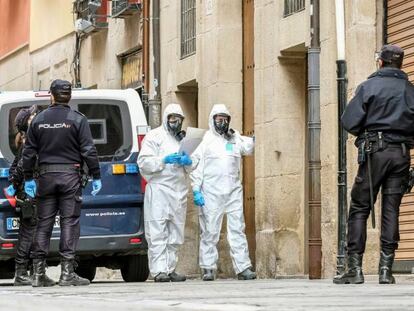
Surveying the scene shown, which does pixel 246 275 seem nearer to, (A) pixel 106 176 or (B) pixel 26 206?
(A) pixel 106 176

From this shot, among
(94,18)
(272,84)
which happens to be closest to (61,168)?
(272,84)

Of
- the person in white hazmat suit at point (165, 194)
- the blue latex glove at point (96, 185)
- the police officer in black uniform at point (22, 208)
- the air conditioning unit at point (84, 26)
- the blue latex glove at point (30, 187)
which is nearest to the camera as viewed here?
the blue latex glove at point (96, 185)

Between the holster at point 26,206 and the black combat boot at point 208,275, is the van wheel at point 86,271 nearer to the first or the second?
the black combat boot at point 208,275

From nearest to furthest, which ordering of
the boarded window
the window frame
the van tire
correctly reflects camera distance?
the van tire < the window frame < the boarded window

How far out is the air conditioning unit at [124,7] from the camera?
85.4 feet

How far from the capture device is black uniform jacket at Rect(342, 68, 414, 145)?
1398 centimetres

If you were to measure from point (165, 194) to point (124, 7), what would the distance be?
8636mm

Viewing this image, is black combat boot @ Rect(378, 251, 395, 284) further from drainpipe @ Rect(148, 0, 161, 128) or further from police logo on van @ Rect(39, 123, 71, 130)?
drainpipe @ Rect(148, 0, 161, 128)

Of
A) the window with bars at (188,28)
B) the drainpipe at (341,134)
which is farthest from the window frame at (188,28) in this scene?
the drainpipe at (341,134)

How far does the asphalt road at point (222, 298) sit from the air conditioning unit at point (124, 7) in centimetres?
1188

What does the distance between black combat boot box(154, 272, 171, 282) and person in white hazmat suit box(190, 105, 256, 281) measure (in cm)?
54

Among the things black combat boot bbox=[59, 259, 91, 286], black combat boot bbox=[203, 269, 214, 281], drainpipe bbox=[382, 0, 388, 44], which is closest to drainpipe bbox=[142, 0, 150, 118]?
black combat boot bbox=[203, 269, 214, 281]

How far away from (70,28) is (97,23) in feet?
8.06

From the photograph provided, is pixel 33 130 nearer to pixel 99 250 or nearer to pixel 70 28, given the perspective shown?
pixel 99 250
